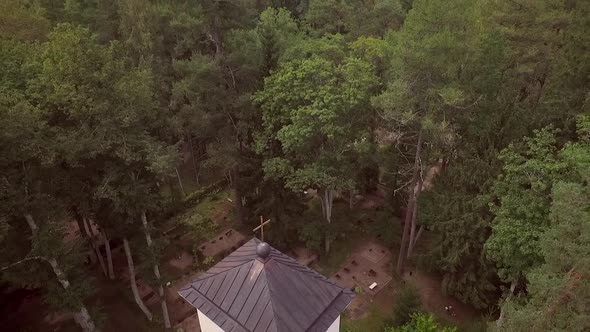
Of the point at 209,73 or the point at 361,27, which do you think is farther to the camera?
the point at 361,27

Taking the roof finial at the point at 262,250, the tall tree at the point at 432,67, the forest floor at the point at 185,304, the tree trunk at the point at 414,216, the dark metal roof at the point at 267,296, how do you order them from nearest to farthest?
1. the dark metal roof at the point at 267,296
2. the roof finial at the point at 262,250
3. the tall tree at the point at 432,67
4. the tree trunk at the point at 414,216
5. the forest floor at the point at 185,304

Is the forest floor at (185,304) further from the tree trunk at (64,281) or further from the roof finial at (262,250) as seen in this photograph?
the roof finial at (262,250)

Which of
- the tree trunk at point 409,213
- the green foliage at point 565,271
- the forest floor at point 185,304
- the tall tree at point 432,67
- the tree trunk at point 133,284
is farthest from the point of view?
the forest floor at point 185,304

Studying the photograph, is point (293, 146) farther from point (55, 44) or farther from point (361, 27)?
point (361, 27)

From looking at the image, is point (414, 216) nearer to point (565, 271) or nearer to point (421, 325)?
point (421, 325)

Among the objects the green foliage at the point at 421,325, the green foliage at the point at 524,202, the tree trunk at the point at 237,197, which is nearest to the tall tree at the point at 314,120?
the tree trunk at the point at 237,197

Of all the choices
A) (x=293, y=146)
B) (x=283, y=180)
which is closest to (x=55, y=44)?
(x=293, y=146)

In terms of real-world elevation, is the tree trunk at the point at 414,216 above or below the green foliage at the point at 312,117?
below

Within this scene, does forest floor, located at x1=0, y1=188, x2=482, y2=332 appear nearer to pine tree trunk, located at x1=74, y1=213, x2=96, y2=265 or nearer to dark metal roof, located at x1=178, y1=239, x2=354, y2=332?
pine tree trunk, located at x1=74, y1=213, x2=96, y2=265
